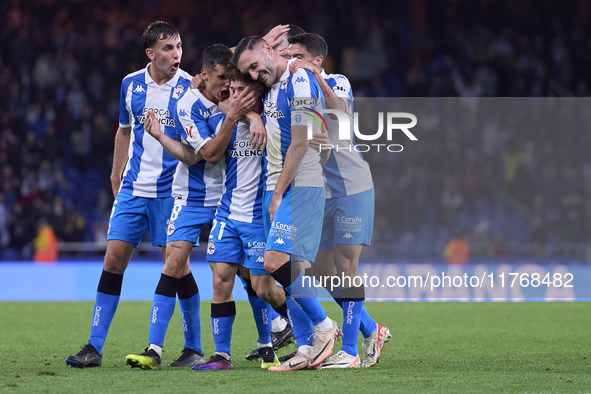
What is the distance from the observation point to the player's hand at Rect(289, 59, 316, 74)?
4.95 meters

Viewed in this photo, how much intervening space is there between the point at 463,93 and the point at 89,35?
26.7 feet

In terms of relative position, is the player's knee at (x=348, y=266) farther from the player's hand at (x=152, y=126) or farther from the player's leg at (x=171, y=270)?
the player's hand at (x=152, y=126)

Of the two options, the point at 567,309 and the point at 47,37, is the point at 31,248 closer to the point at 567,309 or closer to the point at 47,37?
the point at 47,37

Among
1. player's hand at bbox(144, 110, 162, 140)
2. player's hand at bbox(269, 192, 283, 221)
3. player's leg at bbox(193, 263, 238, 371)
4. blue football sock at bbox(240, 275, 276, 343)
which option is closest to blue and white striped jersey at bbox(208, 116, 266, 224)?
player's hand at bbox(269, 192, 283, 221)

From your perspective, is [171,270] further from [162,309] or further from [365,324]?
[365,324]

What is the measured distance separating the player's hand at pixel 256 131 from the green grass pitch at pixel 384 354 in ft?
4.56

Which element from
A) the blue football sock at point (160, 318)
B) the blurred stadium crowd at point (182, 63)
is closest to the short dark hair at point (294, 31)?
the blue football sock at point (160, 318)

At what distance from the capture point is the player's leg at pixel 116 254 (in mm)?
5145

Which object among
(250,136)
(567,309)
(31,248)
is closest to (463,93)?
(567,309)

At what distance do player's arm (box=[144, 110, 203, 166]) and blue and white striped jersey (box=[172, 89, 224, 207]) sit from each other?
60mm

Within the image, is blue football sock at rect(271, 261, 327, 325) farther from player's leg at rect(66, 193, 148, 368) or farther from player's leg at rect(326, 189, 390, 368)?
player's leg at rect(66, 193, 148, 368)

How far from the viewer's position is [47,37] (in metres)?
17.2

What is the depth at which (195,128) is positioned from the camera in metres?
5.06

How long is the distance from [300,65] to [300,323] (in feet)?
5.35
